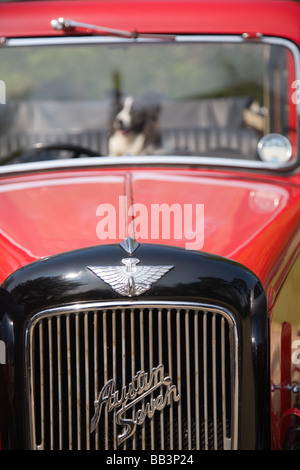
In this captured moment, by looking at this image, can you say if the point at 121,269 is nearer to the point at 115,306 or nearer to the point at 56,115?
the point at 115,306

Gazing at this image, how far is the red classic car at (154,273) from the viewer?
2512 mm

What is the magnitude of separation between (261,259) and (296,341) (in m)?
0.34

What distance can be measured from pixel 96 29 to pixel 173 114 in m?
0.67

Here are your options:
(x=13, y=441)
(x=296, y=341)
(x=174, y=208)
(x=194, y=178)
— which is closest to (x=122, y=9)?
(x=194, y=178)

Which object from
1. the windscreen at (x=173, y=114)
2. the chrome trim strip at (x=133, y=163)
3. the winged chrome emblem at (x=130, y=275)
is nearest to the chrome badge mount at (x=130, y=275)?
the winged chrome emblem at (x=130, y=275)

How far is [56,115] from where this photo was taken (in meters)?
4.02

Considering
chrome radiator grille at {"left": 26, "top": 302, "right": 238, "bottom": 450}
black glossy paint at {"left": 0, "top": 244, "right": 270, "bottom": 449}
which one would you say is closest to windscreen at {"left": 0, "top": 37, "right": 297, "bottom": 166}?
black glossy paint at {"left": 0, "top": 244, "right": 270, "bottom": 449}

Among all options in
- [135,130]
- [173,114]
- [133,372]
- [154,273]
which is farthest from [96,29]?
[133,372]

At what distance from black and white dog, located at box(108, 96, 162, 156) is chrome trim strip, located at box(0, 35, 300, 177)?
32cm

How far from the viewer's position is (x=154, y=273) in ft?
8.28

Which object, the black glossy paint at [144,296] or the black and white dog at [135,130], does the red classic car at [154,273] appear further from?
the black and white dog at [135,130]

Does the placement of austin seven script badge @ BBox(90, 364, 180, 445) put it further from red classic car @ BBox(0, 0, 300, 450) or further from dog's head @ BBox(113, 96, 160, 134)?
dog's head @ BBox(113, 96, 160, 134)

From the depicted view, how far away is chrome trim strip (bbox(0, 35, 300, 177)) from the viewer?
3.42 metres

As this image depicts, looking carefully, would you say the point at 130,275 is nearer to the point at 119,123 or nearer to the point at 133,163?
the point at 133,163
